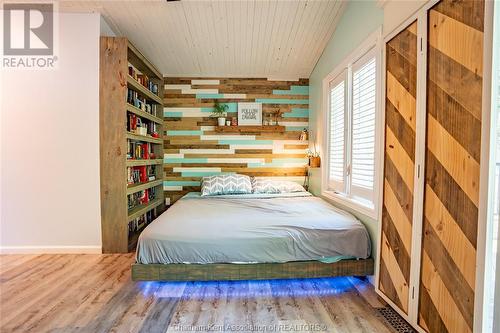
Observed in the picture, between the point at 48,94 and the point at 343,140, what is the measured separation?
3376 mm

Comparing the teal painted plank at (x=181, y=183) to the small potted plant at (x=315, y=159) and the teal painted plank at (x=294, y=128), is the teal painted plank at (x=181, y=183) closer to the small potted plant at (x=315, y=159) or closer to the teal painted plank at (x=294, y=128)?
the teal painted plank at (x=294, y=128)

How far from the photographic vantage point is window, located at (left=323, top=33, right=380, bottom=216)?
7.41 feet

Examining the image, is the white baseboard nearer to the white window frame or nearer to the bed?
the bed

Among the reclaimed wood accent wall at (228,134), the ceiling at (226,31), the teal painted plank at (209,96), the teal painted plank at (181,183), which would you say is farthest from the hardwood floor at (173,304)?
the teal painted plank at (209,96)

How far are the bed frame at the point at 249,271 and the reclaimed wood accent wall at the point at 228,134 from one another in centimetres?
231

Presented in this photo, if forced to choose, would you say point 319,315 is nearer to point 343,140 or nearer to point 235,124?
point 343,140

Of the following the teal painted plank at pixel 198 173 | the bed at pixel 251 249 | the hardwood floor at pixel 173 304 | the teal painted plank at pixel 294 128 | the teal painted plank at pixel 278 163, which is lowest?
the hardwood floor at pixel 173 304

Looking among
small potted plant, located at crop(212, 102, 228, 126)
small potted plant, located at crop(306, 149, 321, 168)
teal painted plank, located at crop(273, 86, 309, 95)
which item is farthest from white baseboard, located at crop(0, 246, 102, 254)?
teal painted plank, located at crop(273, 86, 309, 95)

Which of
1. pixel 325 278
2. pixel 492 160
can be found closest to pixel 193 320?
pixel 325 278

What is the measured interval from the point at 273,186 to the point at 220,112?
60.4 inches

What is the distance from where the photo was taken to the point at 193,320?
1.74 m

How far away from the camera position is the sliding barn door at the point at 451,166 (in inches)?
49.3

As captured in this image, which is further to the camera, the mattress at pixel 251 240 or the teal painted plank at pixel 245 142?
the teal painted plank at pixel 245 142

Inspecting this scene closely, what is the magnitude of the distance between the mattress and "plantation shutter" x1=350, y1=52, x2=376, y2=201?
1.20ft
